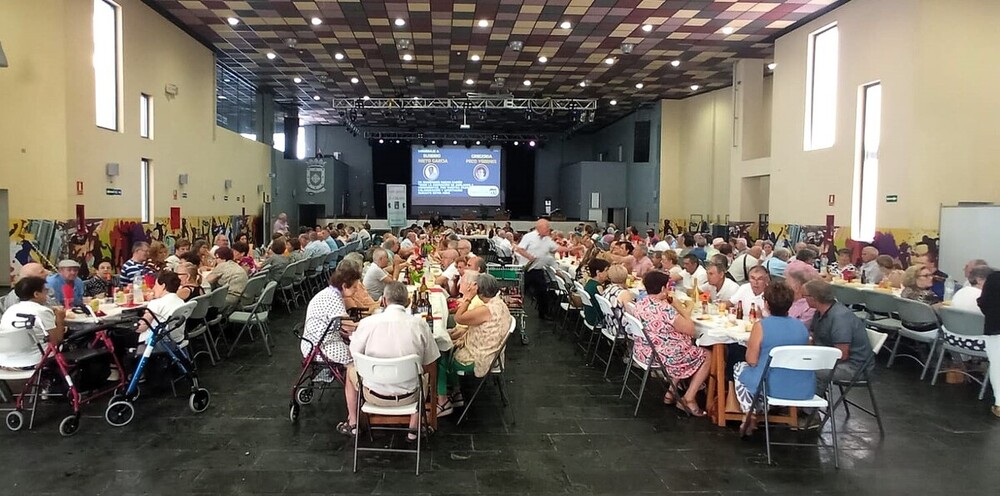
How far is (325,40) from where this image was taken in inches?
580

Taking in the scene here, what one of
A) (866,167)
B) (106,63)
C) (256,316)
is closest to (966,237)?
(866,167)

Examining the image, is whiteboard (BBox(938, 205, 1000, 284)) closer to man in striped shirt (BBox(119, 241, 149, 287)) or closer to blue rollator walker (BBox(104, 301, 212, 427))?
blue rollator walker (BBox(104, 301, 212, 427))

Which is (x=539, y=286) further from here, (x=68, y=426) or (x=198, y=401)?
(x=68, y=426)

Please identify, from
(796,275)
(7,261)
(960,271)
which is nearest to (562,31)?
(960,271)

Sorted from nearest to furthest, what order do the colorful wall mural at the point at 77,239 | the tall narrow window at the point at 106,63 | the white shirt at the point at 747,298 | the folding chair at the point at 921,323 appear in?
the white shirt at the point at 747,298 < the folding chair at the point at 921,323 < the colorful wall mural at the point at 77,239 < the tall narrow window at the point at 106,63

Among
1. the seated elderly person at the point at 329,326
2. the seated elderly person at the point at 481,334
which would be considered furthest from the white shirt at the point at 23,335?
the seated elderly person at the point at 481,334

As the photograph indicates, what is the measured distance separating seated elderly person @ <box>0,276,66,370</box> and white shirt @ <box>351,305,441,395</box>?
8.16ft

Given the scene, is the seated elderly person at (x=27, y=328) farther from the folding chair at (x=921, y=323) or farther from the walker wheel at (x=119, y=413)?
the folding chair at (x=921, y=323)

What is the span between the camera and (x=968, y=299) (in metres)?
6.16

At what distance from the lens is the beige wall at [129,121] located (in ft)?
32.7

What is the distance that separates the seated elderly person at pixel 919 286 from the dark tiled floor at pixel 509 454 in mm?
1212

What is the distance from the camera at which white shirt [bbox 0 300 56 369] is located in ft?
15.3

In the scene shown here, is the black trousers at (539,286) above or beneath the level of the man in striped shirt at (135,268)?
beneath

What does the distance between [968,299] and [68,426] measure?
784 cm
